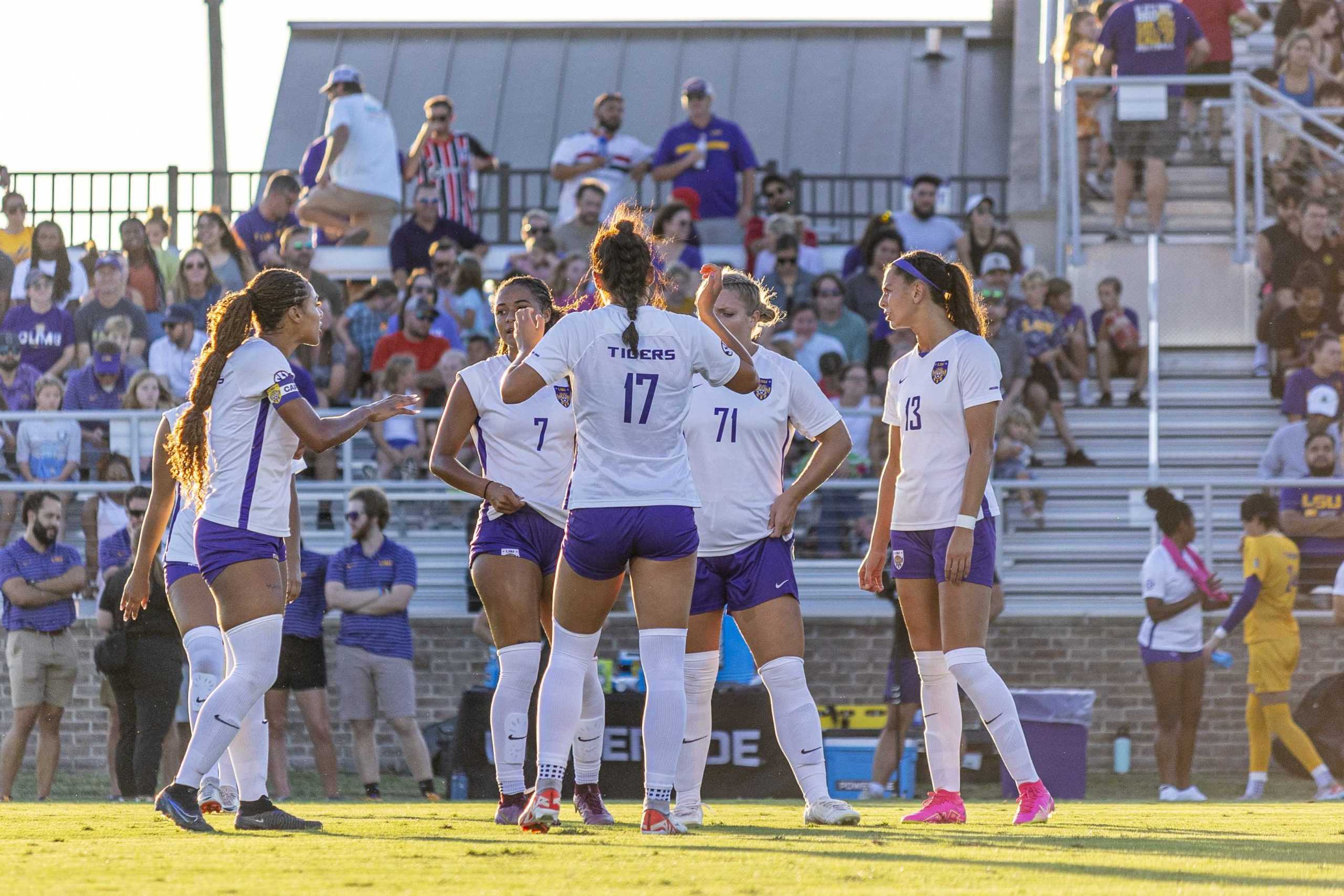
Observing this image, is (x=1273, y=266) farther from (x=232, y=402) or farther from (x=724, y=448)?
(x=232, y=402)

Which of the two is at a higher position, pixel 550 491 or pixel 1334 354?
pixel 1334 354

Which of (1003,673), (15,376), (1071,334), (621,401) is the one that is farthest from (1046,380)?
(621,401)

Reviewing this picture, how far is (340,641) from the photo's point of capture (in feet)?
40.3

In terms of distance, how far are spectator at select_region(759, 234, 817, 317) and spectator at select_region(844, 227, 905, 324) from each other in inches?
7.0

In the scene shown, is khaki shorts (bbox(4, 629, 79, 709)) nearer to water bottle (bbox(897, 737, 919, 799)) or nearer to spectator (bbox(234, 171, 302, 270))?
spectator (bbox(234, 171, 302, 270))

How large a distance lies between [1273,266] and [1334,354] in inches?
→ 66.2

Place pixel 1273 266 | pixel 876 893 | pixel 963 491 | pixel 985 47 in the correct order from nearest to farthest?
pixel 876 893, pixel 963 491, pixel 1273 266, pixel 985 47

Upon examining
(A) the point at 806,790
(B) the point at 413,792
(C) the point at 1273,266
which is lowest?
(B) the point at 413,792

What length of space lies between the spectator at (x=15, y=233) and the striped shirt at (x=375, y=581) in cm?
598

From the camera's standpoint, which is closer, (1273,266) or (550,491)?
(550,491)

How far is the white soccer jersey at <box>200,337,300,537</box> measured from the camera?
20.1ft

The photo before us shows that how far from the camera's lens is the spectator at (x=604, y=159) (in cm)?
1759

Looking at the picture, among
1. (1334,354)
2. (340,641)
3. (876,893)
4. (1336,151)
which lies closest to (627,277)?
(876,893)

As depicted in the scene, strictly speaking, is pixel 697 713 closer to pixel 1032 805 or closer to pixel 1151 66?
pixel 1032 805
